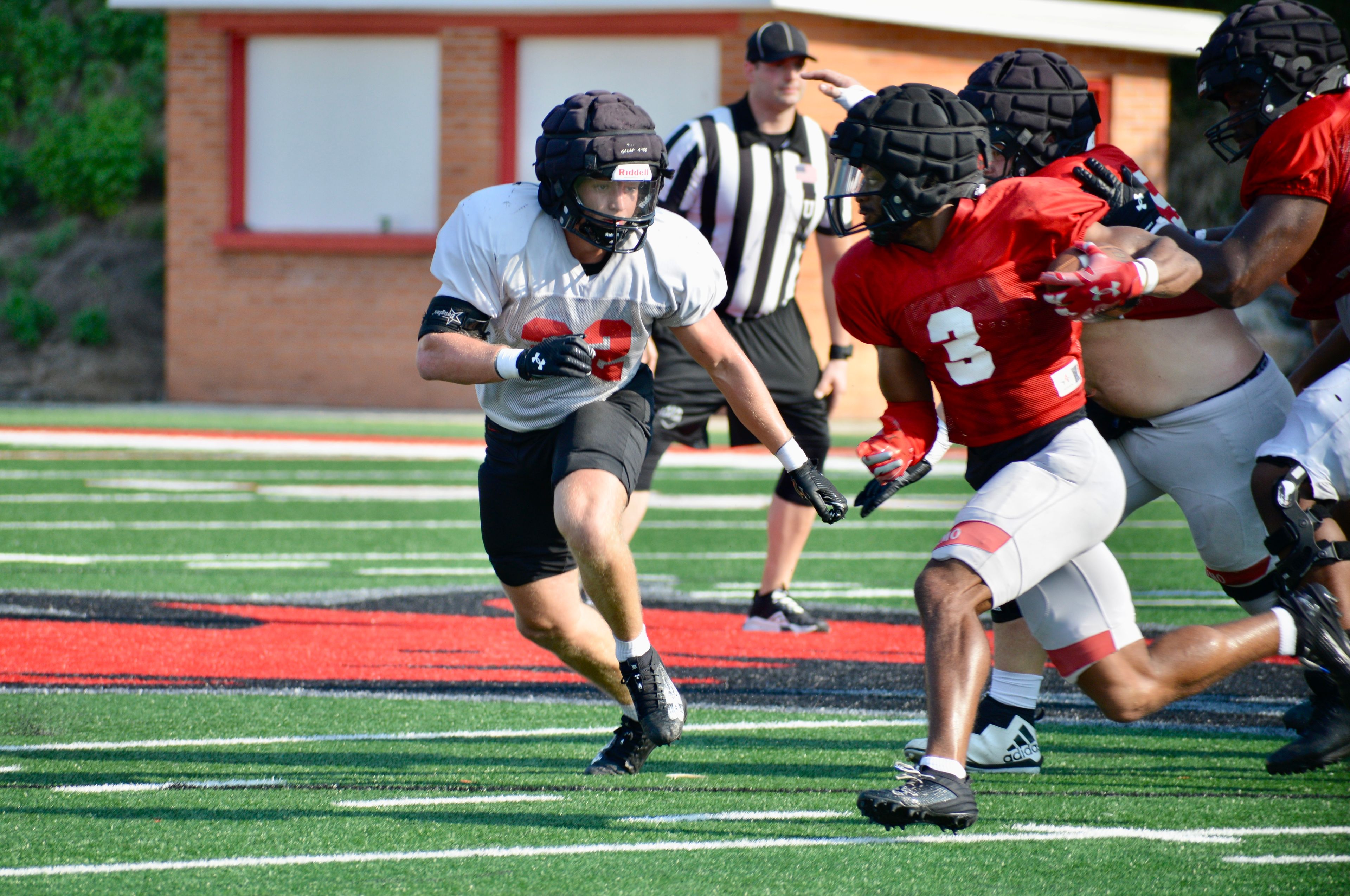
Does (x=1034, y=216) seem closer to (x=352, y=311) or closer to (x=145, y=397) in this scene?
(x=352, y=311)

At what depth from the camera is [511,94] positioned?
736 inches

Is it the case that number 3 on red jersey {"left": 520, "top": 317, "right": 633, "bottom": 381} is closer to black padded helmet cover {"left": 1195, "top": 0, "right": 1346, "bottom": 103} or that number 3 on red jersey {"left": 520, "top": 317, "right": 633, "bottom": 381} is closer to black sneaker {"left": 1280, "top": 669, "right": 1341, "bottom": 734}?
black padded helmet cover {"left": 1195, "top": 0, "right": 1346, "bottom": 103}

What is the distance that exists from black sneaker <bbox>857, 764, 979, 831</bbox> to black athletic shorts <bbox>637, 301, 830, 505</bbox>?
3.10m

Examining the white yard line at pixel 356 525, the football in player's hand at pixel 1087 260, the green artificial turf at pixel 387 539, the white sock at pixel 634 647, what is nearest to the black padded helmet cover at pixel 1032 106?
the football in player's hand at pixel 1087 260

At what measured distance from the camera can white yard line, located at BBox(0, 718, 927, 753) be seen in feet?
14.7

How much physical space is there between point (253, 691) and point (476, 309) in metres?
1.81

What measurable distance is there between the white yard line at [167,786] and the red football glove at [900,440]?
1771mm

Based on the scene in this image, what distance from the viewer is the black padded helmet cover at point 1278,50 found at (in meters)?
4.29

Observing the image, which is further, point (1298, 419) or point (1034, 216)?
point (1298, 419)

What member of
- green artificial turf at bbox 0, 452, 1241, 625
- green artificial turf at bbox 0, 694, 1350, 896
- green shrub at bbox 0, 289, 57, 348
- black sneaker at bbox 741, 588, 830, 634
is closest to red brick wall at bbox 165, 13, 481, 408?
green shrub at bbox 0, 289, 57, 348

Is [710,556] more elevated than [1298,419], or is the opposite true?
[1298,419]

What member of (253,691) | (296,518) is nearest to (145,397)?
(296,518)

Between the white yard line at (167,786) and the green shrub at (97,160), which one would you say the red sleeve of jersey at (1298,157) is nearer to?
the white yard line at (167,786)

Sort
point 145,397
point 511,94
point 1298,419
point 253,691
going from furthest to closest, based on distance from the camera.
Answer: point 145,397
point 511,94
point 253,691
point 1298,419
